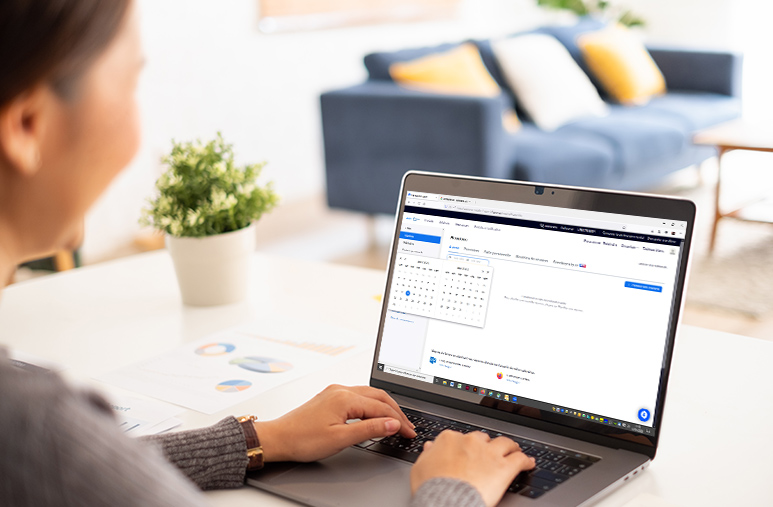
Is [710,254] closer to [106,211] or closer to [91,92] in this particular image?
[106,211]

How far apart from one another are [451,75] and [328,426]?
3225 millimetres

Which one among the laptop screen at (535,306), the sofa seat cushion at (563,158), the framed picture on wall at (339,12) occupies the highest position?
the framed picture on wall at (339,12)

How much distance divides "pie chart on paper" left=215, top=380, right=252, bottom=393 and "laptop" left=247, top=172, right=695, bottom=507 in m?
0.19

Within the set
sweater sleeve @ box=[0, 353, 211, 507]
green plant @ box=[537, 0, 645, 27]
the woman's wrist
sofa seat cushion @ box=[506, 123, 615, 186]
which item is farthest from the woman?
green plant @ box=[537, 0, 645, 27]

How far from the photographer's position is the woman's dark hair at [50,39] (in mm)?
Result: 495

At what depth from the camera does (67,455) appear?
51cm

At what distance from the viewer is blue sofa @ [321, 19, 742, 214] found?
3.41 m

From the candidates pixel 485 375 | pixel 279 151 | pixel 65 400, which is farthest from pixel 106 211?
pixel 65 400

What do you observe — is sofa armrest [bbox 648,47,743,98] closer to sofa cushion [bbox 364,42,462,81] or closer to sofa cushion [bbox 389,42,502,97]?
sofa cushion [bbox 389,42,502,97]

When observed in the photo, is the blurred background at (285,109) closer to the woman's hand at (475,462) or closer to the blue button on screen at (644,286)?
the blue button on screen at (644,286)

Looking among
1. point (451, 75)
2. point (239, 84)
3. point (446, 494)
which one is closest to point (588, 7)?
A: point (451, 75)

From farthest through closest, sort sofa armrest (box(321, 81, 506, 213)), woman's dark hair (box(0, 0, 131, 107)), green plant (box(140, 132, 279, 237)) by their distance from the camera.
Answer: sofa armrest (box(321, 81, 506, 213)), green plant (box(140, 132, 279, 237)), woman's dark hair (box(0, 0, 131, 107))

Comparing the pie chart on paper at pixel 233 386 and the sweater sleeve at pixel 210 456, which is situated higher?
the sweater sleeve at pixel 210 456

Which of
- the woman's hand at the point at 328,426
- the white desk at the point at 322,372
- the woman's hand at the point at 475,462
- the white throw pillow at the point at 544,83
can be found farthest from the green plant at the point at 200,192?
the white throw pillow at the point at 544,83
